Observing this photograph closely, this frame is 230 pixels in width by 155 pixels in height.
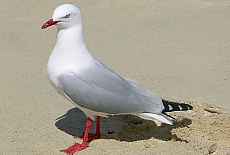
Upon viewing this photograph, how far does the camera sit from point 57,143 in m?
3.52

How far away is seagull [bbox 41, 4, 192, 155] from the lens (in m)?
3.24

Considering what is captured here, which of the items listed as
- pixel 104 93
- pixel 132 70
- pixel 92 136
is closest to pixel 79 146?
pixel 92 136

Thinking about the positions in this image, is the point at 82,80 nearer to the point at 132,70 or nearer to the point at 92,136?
the point at 92,136

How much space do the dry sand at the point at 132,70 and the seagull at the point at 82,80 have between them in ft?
0.93

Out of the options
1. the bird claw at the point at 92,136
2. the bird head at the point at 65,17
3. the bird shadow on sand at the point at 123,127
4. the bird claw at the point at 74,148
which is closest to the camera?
the bird head at the point at 65,17

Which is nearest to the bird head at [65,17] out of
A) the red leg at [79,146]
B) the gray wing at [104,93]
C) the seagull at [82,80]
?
the seagull at [82,80]

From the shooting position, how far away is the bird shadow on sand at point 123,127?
368 centimetres

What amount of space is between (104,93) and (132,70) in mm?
1473

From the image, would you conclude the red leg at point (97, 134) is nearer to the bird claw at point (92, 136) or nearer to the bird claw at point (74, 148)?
the bird claw at point (92, 136)

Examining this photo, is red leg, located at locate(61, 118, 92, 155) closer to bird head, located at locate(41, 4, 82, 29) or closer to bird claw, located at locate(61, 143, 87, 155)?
bird claw, located at locate(61, 143, 87, 155)

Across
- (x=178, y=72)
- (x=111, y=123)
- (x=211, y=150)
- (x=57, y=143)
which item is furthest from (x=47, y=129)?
(x=178, y=72)

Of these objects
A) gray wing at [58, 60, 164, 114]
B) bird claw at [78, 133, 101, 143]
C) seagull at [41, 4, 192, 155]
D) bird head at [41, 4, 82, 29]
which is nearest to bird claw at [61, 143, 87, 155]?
seagull at [41, 4, 192, 155]

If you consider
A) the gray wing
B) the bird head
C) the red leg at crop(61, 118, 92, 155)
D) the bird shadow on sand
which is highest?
the bird head

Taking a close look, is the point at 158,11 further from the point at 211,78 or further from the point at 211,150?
the point at 211,150
